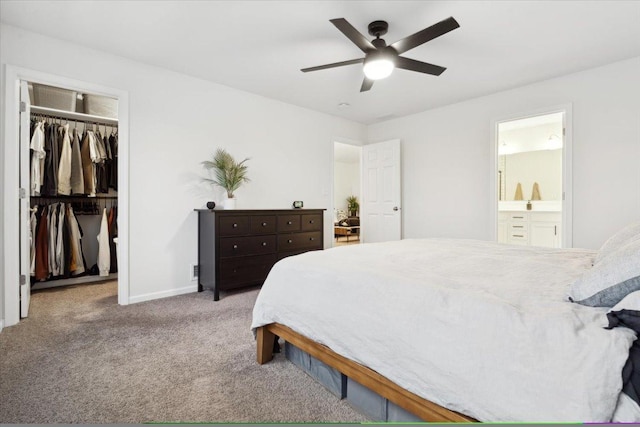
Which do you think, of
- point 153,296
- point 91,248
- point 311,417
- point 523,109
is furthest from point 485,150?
point 91,248

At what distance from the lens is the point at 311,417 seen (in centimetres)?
139

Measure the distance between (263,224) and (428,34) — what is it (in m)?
2.41

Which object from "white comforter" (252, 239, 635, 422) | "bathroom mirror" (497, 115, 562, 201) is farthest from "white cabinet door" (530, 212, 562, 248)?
"white comforter" (252, 239, 635, 422)

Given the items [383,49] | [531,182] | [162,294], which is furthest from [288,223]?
[531,182]

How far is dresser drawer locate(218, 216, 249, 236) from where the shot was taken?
3215 mm

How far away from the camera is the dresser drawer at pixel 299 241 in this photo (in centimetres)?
378

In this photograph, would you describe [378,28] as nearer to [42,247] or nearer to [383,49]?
[383,49]

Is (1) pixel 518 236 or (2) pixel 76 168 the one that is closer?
(2) pixel 76 168

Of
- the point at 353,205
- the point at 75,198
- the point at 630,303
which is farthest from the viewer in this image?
the point at 353,205

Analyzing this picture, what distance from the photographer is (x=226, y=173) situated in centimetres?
359

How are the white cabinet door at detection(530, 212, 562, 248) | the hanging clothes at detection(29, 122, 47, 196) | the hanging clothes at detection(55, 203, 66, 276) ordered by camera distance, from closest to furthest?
the hanging clothes at detection(29, 122, 47, 196)
the hanging clothes at detection(55, 203, 66, 276)
the white cabinet door at detection(530, 212, 562, 248)

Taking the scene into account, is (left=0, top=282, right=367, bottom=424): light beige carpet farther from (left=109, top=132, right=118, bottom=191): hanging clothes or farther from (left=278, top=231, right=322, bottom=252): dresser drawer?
(left=109, top=132, right=118, bottom=191): hanging clothes

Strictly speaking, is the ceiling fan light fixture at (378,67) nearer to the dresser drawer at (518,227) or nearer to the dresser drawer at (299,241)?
the dresser drawer at (299,241)

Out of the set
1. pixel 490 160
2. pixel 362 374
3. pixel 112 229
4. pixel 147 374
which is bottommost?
pixel 147 374
